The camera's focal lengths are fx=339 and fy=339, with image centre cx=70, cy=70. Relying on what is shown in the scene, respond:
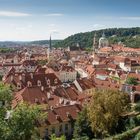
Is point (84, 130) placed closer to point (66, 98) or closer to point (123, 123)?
point (123, 123)

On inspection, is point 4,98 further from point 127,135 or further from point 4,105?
point 127,135

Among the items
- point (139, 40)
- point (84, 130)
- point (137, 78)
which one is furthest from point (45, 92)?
point (139, 40)

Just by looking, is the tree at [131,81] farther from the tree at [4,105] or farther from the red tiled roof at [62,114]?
the tree at [4,105]

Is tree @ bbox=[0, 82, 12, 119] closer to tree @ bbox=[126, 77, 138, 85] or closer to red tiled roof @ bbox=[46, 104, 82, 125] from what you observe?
red tiled roof @ bbox=[46, 104, 82, 125]

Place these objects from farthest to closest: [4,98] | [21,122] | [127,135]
Result: [127,135] < [4,98] < [21,122]

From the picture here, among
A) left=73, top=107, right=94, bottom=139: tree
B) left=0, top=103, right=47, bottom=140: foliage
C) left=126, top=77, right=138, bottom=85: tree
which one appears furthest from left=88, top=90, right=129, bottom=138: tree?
left=126, top=77, right=138, bottom=85: tree

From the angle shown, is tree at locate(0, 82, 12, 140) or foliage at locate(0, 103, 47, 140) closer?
tree at locate(0, 82, 12, 140)

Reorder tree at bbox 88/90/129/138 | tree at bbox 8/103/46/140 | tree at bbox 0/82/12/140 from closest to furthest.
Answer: tree at bbox 0/82/12/140 < tree at bbox 8/103/46/140 < tree at bbox 88/90/129/138

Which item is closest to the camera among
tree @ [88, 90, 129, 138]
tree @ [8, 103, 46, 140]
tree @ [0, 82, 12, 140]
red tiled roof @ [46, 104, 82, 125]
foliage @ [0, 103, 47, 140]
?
tree @ [0, 82, 12, 140]

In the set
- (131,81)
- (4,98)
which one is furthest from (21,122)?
(131,81)

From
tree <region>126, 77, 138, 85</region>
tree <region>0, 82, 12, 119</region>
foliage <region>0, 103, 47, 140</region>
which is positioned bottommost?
tree <region>126, 77, 138, 85</region>
